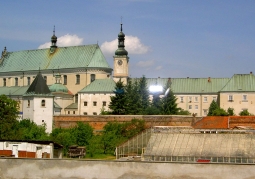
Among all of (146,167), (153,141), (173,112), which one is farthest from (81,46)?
(146,167)

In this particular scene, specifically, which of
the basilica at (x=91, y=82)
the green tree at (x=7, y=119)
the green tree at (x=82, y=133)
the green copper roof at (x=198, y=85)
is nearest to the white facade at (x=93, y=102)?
the basilica at (x=91, y=82)

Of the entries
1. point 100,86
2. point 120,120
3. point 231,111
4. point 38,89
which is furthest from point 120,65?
point 38,89

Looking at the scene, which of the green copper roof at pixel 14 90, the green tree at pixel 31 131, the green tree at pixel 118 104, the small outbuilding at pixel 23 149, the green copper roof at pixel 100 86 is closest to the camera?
the small outbuilding at pixel 23 149

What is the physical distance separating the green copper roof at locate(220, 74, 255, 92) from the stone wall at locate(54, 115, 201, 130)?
1926cm

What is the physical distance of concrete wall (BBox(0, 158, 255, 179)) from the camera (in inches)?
908

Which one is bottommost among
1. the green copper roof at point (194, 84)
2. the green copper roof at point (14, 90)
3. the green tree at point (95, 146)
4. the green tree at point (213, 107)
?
the green tree at point (95, 146)

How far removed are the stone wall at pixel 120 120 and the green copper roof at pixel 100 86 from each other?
633 inches

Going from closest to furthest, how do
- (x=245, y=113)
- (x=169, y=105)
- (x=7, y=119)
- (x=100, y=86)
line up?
(x=7, y=119) < (x=245, y=113) < (x=169, y=105) < (x=100, y=86)

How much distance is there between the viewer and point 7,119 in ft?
197

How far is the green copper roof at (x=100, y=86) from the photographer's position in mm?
82819

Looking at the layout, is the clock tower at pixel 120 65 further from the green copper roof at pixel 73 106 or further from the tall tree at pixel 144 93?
the green copper roof at pixel 73 106

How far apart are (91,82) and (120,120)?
19866 mm

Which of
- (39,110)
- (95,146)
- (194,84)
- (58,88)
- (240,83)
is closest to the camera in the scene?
(95,146)

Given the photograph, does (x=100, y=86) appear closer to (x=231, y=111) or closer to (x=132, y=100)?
(x=132, y=100)
